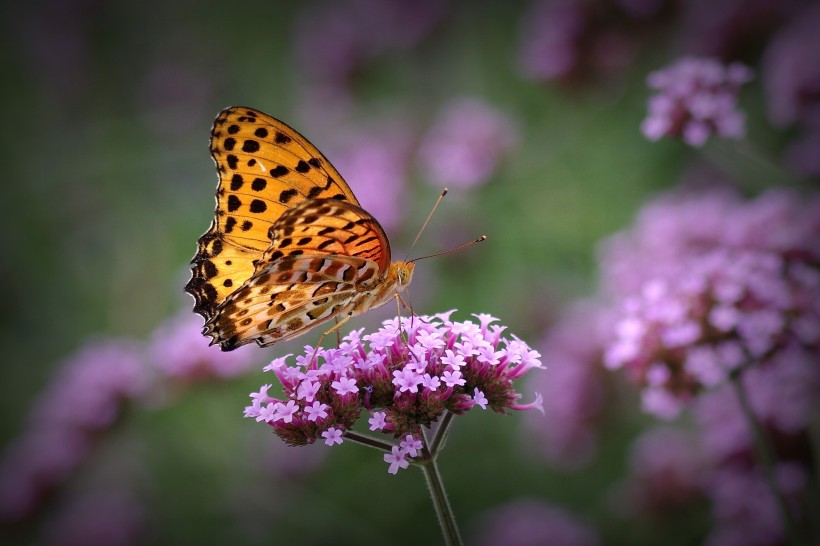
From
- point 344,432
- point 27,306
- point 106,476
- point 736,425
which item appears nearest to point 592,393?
point 736,425

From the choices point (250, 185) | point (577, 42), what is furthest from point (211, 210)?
point (250, 185)

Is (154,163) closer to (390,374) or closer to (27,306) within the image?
(27,306)

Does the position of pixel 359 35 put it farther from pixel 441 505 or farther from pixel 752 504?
pixel 441 505

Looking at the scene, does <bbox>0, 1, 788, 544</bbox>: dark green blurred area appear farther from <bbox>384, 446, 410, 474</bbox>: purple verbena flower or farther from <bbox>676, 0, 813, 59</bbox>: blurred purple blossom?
<bbox>384, 446, 410, 474</bbox>: purple verbena flower

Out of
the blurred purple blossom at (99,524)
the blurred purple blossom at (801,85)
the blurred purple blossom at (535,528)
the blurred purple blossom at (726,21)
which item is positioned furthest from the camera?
the blurred purple blossom at (99,524)

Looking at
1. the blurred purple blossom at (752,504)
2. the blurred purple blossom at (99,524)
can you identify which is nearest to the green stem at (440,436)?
the blurred purple blossom at (752,504)

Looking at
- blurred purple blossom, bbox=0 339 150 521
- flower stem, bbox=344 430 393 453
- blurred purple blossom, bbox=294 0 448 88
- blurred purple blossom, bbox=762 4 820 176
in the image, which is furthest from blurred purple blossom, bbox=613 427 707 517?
blurred purple blossom, bbox=294 0 448 88

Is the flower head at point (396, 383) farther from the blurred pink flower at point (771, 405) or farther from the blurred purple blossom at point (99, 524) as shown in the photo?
the blurred purple blossom at point (99, 524)
